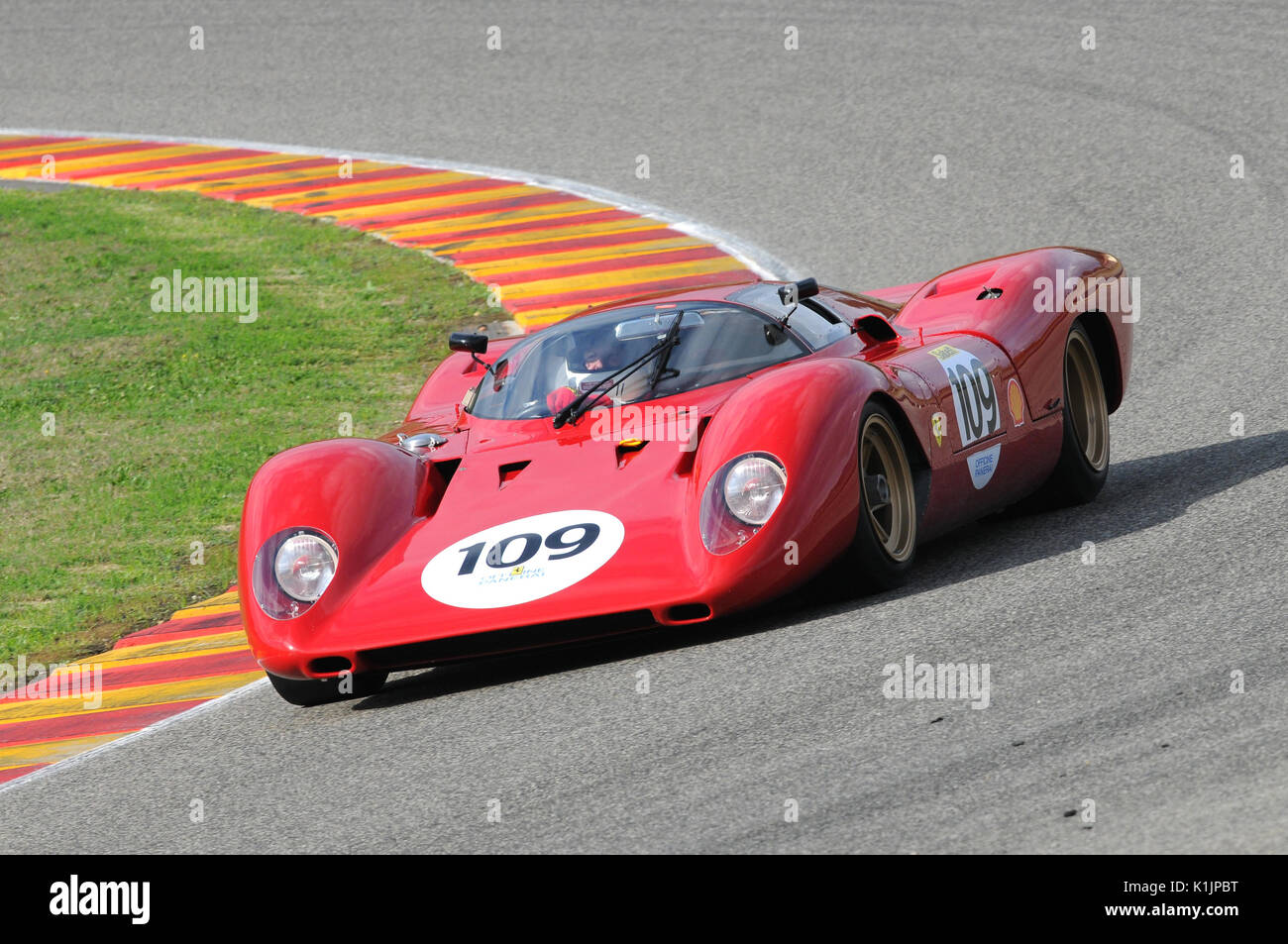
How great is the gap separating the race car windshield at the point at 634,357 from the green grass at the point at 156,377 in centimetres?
225

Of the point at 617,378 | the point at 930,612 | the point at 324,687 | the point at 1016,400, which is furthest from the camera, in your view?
the point at 1016,400

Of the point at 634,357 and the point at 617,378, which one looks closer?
the point at 617,378

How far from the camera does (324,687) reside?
631 cm

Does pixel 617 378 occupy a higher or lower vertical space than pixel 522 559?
higher

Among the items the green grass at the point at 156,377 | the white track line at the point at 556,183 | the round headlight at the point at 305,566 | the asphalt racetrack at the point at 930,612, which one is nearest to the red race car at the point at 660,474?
the round headlight at the point at 305,566

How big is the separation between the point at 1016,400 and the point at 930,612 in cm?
164

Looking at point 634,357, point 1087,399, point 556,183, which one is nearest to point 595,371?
point 634,357

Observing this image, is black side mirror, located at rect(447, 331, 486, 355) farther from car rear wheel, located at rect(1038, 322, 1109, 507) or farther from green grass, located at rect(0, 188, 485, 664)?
car rear wheel, located at rect(1038, 322, 1109, 507)

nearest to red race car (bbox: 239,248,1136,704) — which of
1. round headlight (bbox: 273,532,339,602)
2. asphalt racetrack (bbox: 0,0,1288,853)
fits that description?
Answer: round headlight (bbox: 273,532,339,602)

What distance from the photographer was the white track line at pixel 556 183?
12555 mm

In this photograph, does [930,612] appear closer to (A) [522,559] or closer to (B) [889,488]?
(B) [889,488]

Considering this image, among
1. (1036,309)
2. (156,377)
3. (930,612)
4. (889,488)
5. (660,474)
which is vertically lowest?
(156,377)

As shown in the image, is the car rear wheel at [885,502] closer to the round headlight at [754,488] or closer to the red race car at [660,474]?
the red race car at [660,474]

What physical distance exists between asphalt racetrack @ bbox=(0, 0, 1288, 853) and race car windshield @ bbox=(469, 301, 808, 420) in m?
1.01
